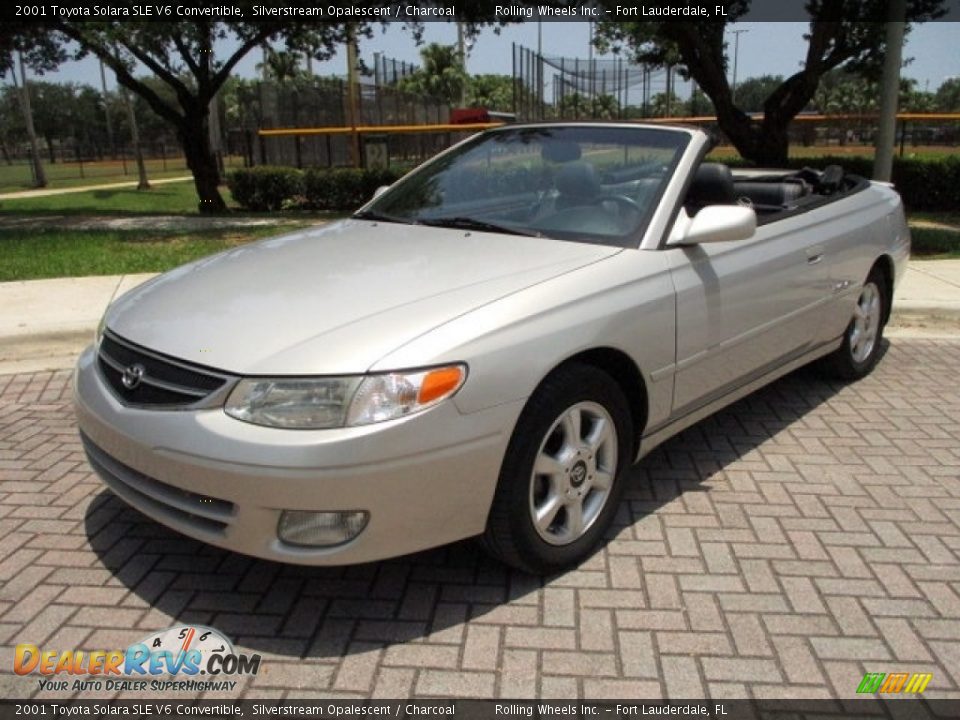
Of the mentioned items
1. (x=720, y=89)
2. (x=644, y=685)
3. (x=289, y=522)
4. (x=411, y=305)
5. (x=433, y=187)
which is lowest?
(x=644, y=685)

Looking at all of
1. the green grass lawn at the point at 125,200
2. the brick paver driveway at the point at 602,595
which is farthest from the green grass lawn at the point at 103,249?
the green grass lawn at the point at 125,200

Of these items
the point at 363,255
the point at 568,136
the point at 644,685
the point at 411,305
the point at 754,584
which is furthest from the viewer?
the point at 568,136

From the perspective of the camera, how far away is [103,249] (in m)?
9.70

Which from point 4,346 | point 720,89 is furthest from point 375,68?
point 4,346

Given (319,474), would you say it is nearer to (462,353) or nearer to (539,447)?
(462,353)

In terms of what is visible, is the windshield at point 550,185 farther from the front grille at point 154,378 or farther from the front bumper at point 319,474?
the front grille at point 154,378

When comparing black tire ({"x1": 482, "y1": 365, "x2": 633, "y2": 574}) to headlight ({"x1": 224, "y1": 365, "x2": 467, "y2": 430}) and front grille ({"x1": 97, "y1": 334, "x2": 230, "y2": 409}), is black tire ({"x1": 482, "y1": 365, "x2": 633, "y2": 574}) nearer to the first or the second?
headlight ({"x1": 224, "y1": 365, "x2": 467, "y2": 430})

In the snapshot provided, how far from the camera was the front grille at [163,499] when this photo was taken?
2602 mm

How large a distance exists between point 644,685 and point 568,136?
2605mm

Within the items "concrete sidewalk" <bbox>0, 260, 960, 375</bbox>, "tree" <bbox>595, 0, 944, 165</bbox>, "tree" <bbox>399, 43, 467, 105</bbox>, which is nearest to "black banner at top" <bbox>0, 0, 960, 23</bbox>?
"tree" <bbox>595, 0, 944, 165</bbox>

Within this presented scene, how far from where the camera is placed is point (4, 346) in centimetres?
593

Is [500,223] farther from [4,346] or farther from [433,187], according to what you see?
[4,346]

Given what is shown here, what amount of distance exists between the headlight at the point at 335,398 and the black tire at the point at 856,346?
135 inches

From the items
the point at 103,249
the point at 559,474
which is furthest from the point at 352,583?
the point at 103,249
